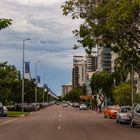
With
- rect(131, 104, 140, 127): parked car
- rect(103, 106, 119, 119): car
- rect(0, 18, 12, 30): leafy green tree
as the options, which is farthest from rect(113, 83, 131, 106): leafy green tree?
rect(0, 18, 12, 30): leafy green tree

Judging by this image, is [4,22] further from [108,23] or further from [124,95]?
[124,95]

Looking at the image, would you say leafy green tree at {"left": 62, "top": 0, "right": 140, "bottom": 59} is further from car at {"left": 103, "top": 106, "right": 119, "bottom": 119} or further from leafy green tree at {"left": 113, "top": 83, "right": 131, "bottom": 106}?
leafy green tree at {"left": 113, "top": 83, "right": 131, "bottom": 106}

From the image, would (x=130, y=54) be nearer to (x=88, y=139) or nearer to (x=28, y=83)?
(x=88, y=139)

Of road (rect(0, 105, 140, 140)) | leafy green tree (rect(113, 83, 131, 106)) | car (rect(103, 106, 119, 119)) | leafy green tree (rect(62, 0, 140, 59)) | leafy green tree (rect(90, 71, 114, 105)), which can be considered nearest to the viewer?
road (rect(0, 105, 140, 140))

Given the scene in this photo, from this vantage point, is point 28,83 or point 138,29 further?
point 28,83

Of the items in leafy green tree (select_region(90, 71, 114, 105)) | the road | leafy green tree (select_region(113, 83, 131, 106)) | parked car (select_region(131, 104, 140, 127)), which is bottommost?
the road

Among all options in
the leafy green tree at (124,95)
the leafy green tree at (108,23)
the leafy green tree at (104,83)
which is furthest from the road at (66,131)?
the leafy green tree at (104,83)

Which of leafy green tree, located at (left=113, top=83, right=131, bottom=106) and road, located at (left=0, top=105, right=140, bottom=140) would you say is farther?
leafy green tree, located at (left=113, top=83, right=131, bottom=106)

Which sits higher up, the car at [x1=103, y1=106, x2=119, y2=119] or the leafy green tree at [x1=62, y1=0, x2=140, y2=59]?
the leafy green tree at [x1=62, y1=0, x2=140, y2=59]

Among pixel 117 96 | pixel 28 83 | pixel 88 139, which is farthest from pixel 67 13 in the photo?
pixel 28 83

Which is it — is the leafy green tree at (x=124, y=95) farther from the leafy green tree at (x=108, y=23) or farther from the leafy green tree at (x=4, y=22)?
the leafy green tree at (x=4, y=22)

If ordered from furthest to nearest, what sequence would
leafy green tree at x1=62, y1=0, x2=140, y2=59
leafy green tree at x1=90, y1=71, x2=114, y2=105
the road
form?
leafy green tree at x1=90, y1=71, x2=114, y2=105 < leafy green tree at x1=62, y1=0, x2=140, y2=59 < the road

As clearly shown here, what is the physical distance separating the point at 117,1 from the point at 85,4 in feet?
12.1

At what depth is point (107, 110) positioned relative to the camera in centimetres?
6081
